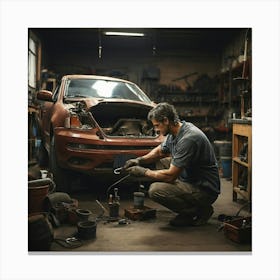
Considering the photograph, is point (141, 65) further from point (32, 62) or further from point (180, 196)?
point (180, 196)

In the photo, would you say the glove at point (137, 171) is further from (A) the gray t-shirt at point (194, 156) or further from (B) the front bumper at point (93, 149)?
(A) the gray t-shirt at point (194, 156)

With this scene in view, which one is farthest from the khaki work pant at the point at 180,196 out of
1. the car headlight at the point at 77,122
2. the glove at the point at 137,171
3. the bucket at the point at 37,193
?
the bucket at the point at 37,193

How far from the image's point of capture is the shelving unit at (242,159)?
2506 mm

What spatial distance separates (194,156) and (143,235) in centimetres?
64

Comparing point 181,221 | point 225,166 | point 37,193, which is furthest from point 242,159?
point 37,193

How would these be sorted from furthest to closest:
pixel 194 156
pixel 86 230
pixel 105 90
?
pixel 105 90
pixel 194 156
pixel 86 230

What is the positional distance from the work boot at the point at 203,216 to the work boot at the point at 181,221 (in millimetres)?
45

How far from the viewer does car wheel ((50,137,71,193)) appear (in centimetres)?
246

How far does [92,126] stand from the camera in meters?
2.49

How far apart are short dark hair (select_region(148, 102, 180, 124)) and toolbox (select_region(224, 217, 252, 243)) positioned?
81 cm

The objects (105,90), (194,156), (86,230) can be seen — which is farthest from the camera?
(105,90)
